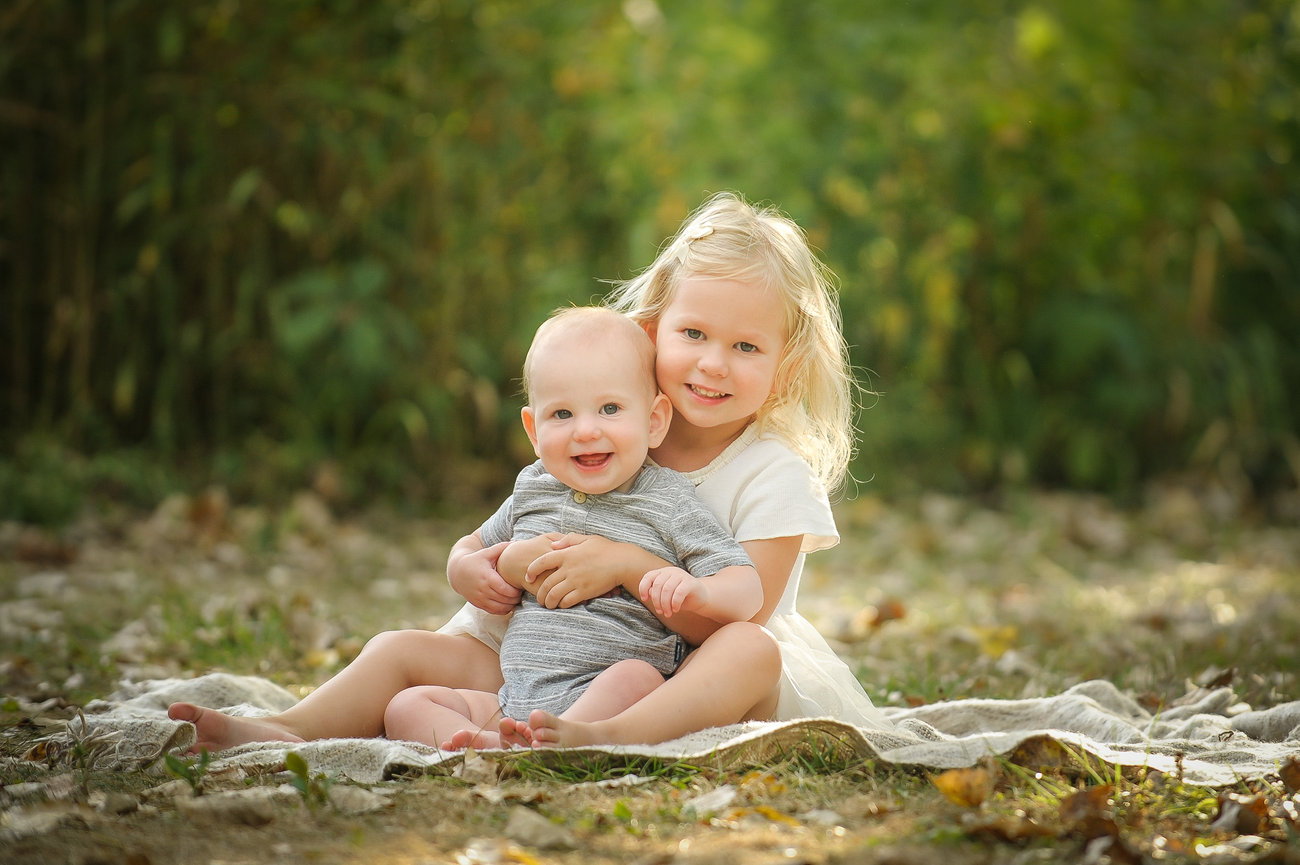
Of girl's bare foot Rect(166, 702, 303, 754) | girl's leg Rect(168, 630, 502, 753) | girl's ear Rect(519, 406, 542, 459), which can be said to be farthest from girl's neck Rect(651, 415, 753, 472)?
girl's bare foot Rect(166, 702, 303, 754)

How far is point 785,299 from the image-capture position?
2498mm

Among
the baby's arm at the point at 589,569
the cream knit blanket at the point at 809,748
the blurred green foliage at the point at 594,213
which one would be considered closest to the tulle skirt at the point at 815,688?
the cream knit blanket at the point at 809,748

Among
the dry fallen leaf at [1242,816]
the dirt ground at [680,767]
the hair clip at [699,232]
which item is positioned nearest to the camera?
the dirt ground at [680,767]

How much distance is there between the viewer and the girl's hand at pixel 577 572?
230 centimetres

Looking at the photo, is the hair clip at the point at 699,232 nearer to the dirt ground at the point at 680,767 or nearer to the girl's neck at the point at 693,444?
the girl's neck at the point at 693,444

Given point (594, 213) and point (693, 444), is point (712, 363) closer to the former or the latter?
point (693, 444)

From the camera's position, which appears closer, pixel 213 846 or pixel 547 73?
pixel 213 846

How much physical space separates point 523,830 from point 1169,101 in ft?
22.2

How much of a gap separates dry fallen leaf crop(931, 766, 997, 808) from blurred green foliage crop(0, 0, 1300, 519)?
421 cm

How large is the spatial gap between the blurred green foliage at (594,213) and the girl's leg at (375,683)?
3.20m

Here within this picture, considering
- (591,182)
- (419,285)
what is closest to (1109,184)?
(591,182)

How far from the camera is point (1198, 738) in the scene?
2549 mm

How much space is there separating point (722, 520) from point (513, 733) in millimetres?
618

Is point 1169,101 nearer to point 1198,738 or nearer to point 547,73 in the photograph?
point 547,73
